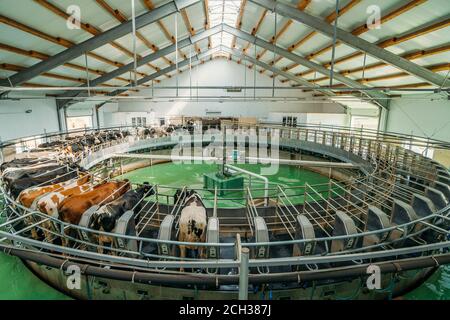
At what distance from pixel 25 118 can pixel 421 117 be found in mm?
16263

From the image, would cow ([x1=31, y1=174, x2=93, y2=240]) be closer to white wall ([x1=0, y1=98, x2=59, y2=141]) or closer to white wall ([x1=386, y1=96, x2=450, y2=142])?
white wall ([x1=0, y1=98, x2=59, y2=141])

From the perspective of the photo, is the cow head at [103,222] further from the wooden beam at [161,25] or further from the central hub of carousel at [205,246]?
the wooden beam at [161,25]

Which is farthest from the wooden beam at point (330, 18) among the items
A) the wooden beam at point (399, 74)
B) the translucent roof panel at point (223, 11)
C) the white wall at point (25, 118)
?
the white wall at point (25, 118)

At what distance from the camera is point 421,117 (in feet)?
31.9

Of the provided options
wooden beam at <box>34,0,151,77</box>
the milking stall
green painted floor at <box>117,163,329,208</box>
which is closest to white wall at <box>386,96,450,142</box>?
the milking stall

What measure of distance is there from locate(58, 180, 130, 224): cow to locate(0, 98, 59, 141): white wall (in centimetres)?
754

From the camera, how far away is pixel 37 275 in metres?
3.77

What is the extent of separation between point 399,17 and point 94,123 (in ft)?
54.4

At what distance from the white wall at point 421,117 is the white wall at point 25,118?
47.4 feet

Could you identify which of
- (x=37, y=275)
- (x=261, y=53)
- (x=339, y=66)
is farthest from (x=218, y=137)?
(x=37, y=275)

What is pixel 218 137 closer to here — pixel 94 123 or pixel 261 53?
pixel 261 53

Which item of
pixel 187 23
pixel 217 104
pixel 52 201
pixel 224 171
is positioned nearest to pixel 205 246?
pixel 52 201

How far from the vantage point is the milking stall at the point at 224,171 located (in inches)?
116

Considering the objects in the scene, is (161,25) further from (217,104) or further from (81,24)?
(217,104)
